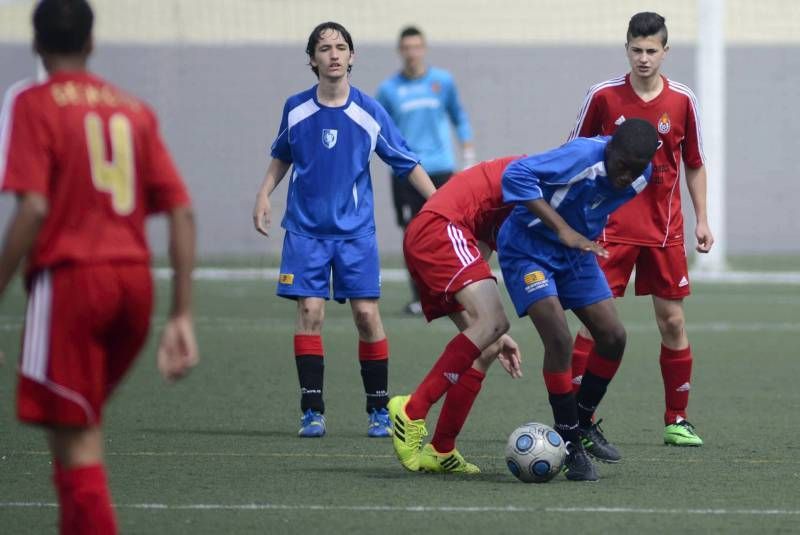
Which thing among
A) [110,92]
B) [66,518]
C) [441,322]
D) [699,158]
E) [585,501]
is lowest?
[441,322]

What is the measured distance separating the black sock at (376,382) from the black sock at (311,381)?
0.84 ft

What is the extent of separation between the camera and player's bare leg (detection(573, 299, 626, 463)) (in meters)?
6.98

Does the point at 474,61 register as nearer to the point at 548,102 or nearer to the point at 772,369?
the point at 548,102

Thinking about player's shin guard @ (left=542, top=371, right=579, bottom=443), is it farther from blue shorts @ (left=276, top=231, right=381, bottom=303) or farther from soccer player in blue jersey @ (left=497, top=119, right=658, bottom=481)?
blue shorts @ (left=276, top=231, right=381, bottom=303)

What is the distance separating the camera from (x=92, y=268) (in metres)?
4.35

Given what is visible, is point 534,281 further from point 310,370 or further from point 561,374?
point 310,370

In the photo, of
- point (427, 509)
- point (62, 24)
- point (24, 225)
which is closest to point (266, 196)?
point (427, 509)

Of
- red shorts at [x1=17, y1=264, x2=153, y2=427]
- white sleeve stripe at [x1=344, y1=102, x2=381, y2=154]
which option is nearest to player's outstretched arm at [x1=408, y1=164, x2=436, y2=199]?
white sleeve stripe at [x1=344, y1=102, x2=381, y2=154]

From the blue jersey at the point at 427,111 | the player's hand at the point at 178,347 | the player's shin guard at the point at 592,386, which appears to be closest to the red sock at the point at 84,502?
the player's hand at the point at 178,347

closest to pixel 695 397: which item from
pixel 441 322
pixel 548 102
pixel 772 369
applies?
pixel 772 369

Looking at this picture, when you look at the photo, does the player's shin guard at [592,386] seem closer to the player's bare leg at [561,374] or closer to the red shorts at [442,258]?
the player's bare leg at [561,374]

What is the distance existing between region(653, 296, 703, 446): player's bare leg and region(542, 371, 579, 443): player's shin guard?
3.70 ft

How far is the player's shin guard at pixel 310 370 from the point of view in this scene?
8.08 metres

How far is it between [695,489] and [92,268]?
10.00ft
